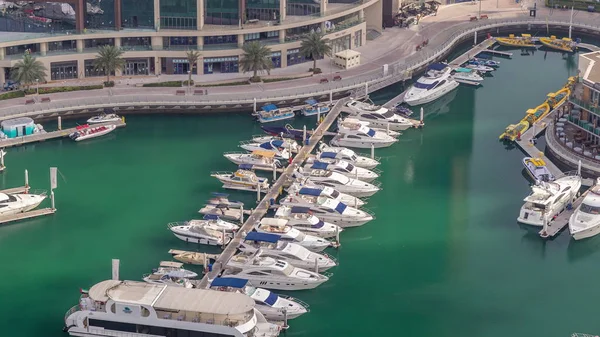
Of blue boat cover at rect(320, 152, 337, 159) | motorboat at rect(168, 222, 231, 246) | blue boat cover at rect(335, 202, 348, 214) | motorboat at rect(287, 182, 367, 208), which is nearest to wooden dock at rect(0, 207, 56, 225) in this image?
motorboat at rect(168, 222, 231, 246)

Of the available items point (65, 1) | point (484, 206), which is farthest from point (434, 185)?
point (65, 1)

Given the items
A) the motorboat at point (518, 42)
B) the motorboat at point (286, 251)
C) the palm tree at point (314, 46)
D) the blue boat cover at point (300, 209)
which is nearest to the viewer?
the motorboat at point (286, 251)

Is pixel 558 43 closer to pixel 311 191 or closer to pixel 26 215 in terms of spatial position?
pixel 311 191

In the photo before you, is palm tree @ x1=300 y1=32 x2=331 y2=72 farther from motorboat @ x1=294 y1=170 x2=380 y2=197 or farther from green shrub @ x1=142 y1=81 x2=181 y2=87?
motorboat @ x1=294 y1=170 x2=380 y2=197

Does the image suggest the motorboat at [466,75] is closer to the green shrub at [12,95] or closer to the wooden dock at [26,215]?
the green shrub at [12,95]

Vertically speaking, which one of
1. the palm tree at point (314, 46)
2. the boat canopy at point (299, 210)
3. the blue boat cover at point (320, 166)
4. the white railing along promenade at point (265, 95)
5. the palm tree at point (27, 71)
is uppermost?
the palm tree at point (314, 46)

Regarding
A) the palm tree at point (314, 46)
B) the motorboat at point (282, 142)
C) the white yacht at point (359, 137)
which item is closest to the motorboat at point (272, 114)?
the motorboat at point (282, 142)
